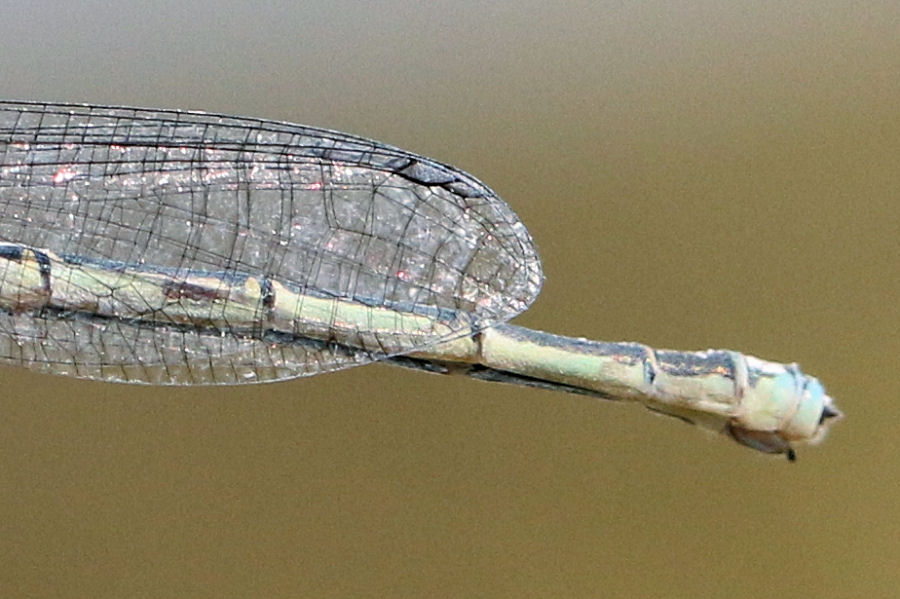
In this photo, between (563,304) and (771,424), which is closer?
(771,424)

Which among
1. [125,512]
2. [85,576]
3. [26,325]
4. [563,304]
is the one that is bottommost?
[85,576]

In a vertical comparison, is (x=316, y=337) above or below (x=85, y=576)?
above

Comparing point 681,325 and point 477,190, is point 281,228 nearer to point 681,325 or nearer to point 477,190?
point 477,190

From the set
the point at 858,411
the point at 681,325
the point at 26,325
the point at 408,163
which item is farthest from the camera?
the point at 681,325

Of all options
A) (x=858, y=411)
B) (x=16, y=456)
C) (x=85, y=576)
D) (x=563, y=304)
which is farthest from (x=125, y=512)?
(x=858, y=411)

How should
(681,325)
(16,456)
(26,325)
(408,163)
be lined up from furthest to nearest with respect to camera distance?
1. (16,456)
2. (681,325)
3. (26,325)
4. (408,163)
